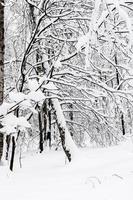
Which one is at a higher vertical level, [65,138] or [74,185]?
[65,138]

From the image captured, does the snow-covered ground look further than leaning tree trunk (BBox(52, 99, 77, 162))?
No

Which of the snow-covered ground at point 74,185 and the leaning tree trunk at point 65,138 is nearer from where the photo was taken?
the snow-covered ground at point 74,185

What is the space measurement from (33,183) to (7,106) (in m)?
0.95

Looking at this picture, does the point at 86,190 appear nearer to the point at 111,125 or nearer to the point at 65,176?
the point at 65,176

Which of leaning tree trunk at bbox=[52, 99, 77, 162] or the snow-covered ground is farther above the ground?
leaning tree trunk at bbox=[52, 99, 77, 162]

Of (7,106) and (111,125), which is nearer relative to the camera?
(7,106)

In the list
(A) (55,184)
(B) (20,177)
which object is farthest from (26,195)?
(B) (20,177)

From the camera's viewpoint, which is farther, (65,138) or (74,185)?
(65,138)

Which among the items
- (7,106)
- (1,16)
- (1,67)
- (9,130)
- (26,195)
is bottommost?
(26,195)

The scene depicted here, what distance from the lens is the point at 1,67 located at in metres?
5.09

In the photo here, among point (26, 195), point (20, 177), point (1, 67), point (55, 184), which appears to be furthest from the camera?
point (1, 67)

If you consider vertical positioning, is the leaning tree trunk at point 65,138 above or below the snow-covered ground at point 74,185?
above

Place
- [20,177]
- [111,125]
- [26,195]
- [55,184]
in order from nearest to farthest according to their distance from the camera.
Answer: [26,195], [55,184], [20,177], [111,125]

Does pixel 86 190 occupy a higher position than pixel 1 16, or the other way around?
pixel 1 16
